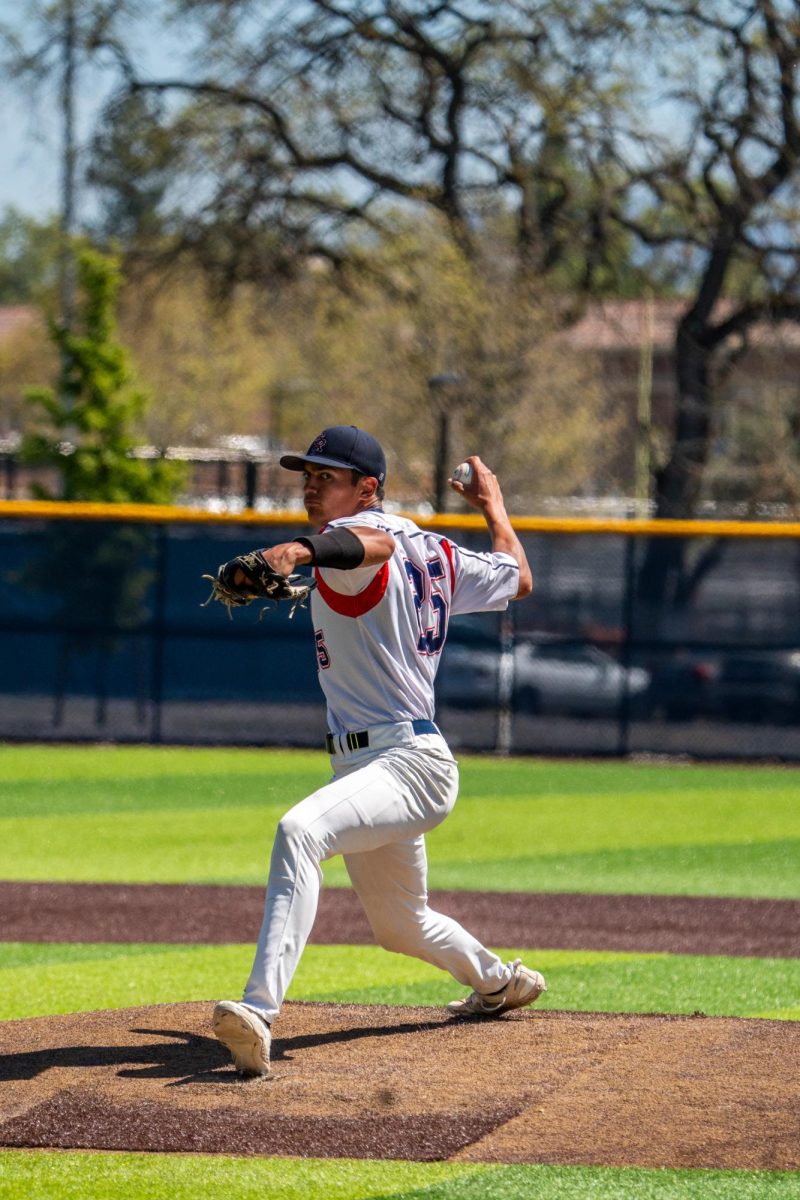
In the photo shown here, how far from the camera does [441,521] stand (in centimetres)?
1642

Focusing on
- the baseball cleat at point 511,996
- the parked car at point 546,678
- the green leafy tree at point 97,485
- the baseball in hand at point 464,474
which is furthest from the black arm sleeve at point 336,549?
the green leafy tree at point 97,485

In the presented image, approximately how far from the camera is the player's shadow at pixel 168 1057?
508 centimetres

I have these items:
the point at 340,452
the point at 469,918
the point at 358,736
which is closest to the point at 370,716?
Result: the point at 358,736

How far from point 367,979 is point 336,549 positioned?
3254 millimetres

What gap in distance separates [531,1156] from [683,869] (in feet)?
22.0

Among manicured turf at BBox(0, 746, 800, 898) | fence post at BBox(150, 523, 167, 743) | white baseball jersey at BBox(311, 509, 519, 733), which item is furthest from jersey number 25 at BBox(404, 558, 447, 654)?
fence post at BBox(150, 523, 167, 743)

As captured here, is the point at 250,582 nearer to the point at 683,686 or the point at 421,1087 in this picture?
the point at 421,1087

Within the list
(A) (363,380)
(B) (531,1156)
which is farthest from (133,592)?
(B) (531,1156)

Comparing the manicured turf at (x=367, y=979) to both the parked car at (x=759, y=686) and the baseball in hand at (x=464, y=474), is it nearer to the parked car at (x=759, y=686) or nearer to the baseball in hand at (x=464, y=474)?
the baseball in hand at (x=464, y=474)

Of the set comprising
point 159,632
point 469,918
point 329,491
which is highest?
point 329,491

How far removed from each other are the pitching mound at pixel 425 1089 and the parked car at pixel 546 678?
10633mm

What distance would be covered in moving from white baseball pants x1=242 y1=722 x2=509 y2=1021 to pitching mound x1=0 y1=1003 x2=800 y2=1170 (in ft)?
0.92

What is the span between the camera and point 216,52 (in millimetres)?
23594

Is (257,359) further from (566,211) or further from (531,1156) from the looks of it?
(531,1156)
